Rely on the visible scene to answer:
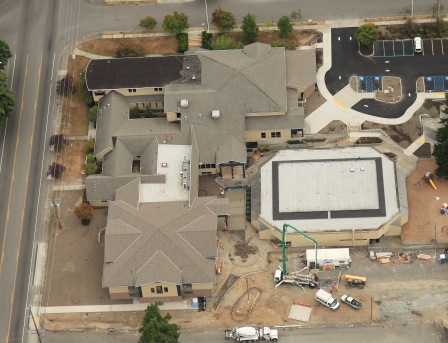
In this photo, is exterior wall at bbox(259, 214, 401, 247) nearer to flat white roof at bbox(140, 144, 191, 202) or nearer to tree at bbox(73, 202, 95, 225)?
flat white roof at bbox(140, 144, 191, 202)

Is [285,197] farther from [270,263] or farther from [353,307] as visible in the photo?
[353,307]

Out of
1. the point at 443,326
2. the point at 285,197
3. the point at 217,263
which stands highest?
the point at 285,197

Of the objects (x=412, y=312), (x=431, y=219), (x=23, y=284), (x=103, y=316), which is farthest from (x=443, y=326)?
(x=23, y=284)

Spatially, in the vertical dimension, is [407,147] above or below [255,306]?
above

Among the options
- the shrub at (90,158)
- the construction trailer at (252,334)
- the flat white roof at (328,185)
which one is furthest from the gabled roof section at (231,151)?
the construction trailer at (252,334)

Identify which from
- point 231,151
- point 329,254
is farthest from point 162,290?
point 231,151

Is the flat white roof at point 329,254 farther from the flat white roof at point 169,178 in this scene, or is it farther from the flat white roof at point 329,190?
the flat white roof at point 169,178
